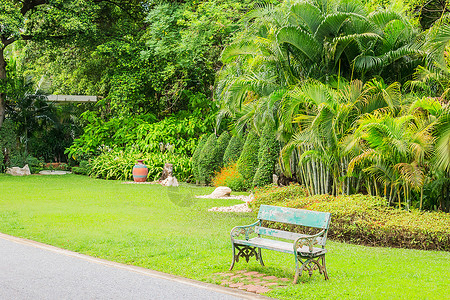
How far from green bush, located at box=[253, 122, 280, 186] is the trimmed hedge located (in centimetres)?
482

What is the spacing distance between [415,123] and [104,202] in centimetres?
893

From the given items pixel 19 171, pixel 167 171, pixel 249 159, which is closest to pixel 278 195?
pixel 249 159

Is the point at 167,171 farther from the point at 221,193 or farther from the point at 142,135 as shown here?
the point at 221,193

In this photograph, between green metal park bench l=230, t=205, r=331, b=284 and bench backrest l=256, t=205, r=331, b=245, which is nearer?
green metal park bench l=230, t=205, r=331, b=284

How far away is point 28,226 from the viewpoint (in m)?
9.93

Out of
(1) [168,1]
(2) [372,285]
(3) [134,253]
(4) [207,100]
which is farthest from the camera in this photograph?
(4) [207,100]

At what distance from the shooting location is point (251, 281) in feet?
19.8

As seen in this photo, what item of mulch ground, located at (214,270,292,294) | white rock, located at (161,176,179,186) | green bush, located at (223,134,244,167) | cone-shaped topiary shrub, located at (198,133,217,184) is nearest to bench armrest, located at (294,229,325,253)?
mulch ground, located at (214,270,292,294)

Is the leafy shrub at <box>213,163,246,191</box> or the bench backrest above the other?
the bench backrest

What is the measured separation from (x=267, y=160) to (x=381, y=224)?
6459 millimetres

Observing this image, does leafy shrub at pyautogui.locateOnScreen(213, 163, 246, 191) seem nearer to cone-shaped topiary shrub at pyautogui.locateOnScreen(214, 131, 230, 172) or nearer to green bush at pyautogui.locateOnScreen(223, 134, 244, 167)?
green bush at pyautogui.locateOnScreen(223, 134, 244, 167)

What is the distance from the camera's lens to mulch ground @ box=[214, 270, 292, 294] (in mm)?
5742

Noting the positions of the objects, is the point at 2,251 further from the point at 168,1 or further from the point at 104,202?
the point at 168,1

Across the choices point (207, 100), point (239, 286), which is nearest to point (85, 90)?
point (207, 100)
